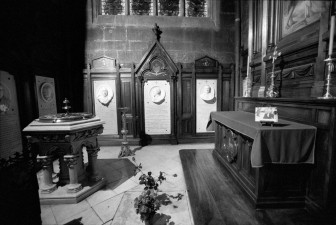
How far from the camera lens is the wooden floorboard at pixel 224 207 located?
7.25ft

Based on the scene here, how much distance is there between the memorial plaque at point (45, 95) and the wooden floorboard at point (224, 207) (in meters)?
4.51

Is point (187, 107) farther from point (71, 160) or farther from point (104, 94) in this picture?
point (71, 160)

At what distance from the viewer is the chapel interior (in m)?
2.24

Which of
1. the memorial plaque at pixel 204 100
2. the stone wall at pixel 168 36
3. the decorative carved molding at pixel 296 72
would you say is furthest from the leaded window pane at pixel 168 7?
the decorative carved molding at pixel 296 72

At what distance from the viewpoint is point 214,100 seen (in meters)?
6.18

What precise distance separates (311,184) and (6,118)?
599 centimetres

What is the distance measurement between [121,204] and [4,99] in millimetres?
3502

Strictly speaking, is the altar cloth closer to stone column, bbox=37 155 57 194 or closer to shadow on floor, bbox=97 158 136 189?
shadow on floor, bbox=97 158 136 189

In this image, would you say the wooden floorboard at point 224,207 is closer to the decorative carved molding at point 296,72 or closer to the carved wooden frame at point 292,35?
the decorative carved molding at point 296,72

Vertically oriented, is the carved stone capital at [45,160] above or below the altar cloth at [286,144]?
below

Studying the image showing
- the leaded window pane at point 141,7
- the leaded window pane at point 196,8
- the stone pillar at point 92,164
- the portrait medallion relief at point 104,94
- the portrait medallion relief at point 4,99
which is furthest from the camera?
the leaded window pane at point 196,8

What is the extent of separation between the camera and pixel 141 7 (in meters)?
6.18

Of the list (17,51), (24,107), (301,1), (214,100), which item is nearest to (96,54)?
(17,51)

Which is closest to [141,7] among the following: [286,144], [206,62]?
[206,62]
